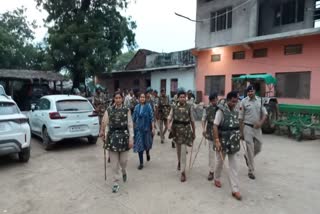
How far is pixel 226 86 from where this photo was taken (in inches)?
642

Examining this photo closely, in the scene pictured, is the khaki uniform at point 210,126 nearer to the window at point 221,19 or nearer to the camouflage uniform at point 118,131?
the camouflage uniform at point 118,131

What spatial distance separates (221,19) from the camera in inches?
674

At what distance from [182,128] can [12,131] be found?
12.2ft

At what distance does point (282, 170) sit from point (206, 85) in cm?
1184

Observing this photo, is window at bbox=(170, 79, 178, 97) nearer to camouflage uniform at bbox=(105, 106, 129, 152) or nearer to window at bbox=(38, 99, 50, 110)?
window at bbox=(38, 99, 50, 110)

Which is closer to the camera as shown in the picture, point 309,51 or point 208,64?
point 309,51

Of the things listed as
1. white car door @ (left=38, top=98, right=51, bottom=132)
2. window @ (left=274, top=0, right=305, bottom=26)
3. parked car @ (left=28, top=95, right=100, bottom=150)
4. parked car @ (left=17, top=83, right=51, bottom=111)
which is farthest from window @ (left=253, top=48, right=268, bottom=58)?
parked car @ (left=17, top=83, right=51, bottom=111)

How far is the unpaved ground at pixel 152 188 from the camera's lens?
413 centimetres

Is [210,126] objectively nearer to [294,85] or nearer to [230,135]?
[230,135]

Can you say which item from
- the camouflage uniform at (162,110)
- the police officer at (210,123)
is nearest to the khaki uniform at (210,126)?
the police officer at (210,123)

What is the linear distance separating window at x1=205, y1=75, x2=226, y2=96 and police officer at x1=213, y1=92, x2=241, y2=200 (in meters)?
12.2

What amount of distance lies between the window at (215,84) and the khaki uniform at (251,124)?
36.8ft

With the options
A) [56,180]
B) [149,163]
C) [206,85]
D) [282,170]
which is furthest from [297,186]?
[206,85]

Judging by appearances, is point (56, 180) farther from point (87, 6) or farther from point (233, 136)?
point (87, 6)
